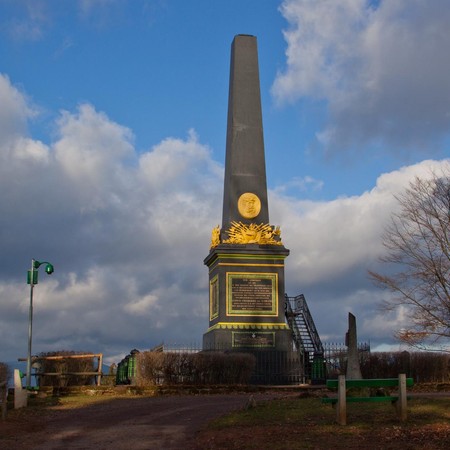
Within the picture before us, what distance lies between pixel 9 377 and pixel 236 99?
15.9m

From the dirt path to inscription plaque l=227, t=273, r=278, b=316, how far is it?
874 cm

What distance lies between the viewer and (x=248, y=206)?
31531 mm

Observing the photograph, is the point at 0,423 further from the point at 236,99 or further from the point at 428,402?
the point at 236,99

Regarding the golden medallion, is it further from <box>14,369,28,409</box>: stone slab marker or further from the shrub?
<box>14,369,28,409</box>: stone slab marker

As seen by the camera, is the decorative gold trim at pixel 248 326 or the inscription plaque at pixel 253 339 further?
the decorative gold trim at pixel 248 326

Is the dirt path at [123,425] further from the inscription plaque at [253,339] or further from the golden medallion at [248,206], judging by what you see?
the golden medallion at [248,206]

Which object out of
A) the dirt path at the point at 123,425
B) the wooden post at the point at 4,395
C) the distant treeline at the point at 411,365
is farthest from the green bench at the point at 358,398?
the distant treeline at the point at 411,365

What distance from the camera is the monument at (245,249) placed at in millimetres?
29734

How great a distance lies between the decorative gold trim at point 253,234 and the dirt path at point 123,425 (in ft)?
33.6

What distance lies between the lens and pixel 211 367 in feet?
82.4

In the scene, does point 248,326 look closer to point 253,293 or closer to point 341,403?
point 253,293

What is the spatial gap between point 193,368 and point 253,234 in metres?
7.49

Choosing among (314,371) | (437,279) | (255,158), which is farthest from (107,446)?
(255,158)

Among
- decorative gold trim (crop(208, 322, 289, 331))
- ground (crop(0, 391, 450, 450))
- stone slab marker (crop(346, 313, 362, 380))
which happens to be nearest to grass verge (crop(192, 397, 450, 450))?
ground (crop(0, 391, 450, 450))
